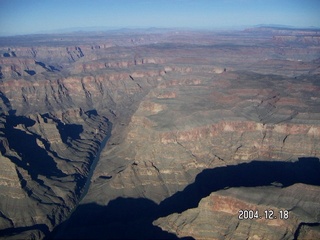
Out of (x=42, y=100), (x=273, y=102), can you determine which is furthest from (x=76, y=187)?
(x=42, y=100)

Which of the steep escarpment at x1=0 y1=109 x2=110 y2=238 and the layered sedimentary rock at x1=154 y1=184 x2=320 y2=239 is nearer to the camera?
the layered sedimentary rock at x1=154 y1=184 x2=320 y2=239
